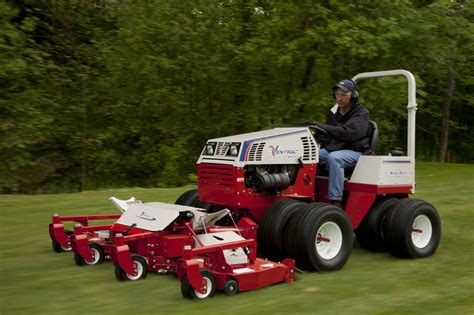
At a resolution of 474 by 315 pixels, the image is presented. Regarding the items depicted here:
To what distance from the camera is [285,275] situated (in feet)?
17.4

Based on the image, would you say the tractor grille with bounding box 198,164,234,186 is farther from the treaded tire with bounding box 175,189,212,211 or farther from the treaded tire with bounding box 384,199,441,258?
the treaded tire with bounding box 384,199,441,258

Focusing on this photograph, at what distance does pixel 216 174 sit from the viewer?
6102 millimetres

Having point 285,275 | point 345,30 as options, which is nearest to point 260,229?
point 285,275

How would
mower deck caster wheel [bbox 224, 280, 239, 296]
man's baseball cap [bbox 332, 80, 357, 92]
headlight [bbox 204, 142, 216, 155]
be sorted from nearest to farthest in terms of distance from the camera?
1. mower deck caster wheel [bbox 224, 280, 239, 296]
2. headlight [bbox 204, 142, 216, 155]
3. man's baseball cap [bbox 332, 80, 357, 92]

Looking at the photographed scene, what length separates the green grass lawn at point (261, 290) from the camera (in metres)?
4.56

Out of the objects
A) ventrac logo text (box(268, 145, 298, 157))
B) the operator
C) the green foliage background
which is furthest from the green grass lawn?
the green foliage background

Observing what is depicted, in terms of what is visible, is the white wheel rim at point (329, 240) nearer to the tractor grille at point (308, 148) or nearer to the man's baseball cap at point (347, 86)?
the tractor grille at point (308, 148)

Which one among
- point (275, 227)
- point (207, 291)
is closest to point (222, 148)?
point (275, 227)

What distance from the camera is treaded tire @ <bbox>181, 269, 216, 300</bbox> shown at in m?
4.72

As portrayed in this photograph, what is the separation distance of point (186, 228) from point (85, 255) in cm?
105

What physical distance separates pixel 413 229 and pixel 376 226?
0.38 m

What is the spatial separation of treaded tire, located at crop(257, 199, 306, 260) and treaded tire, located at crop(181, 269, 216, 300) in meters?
1.00

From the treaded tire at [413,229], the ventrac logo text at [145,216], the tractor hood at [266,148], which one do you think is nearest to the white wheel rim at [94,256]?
the ventrac logo text at [145,216]

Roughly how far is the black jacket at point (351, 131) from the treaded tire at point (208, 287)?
7.78 feet
